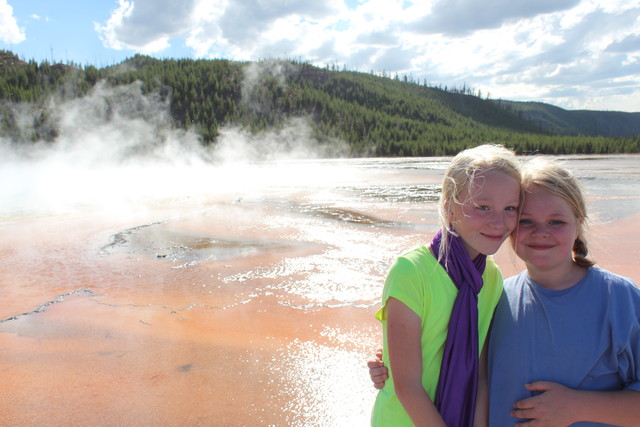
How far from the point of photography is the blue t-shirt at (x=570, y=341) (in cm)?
159

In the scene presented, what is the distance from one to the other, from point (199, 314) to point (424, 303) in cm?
386

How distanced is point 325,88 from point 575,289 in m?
128

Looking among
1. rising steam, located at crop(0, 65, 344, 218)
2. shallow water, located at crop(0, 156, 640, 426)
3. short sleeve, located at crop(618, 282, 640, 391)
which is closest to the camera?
short sleeve, located at crop(618, 282, 640, 391)

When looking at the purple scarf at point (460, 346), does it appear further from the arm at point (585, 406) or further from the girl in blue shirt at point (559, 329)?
the arm at point (585, 406)

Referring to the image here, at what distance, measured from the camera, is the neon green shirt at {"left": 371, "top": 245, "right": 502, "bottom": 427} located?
1.60 metres

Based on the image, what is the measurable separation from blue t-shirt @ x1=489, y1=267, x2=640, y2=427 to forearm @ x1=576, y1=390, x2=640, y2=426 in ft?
0.14

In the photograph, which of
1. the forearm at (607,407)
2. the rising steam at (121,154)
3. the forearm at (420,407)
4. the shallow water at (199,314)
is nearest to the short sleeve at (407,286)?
the forearm at (420,407)

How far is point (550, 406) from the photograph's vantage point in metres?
1.60

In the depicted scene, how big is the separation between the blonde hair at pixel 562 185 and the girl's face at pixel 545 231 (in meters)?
0.02

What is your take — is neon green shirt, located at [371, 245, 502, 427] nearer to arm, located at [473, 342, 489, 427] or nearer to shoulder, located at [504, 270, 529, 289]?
arm, located at [473, 342, 489, 427]

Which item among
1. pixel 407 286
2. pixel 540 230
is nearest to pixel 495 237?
pixel 540 230

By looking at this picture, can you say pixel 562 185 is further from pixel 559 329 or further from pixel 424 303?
pixel 424 303

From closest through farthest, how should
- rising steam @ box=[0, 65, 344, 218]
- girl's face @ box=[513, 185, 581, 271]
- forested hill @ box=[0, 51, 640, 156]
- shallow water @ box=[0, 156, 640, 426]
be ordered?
girl's face @ box=[513, 185, 581, 271] < shallow water @ box=[0, 156, 640, 426] < rising steam @ box=[0, 65, 344, 218] < forested hill @ box=[0, 51, 640, 156]

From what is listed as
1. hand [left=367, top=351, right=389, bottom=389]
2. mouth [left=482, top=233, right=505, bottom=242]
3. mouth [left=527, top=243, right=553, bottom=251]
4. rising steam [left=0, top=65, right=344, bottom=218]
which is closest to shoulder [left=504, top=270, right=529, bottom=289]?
mouth [left=527, top=243, right=553, bottom=251]
